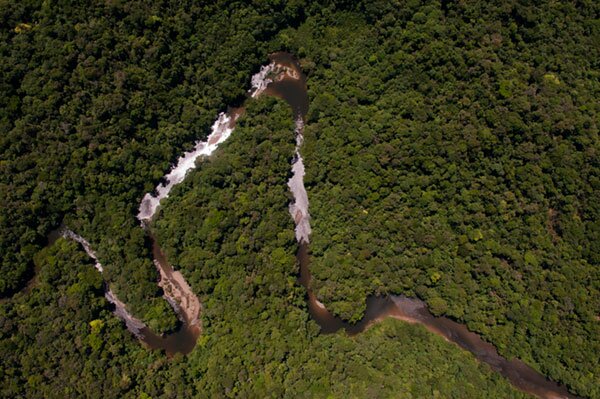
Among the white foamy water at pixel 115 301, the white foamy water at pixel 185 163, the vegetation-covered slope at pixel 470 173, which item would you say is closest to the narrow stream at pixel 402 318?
the vegetation-covered slope at pixel 470 173

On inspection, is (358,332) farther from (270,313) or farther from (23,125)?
(23,125)

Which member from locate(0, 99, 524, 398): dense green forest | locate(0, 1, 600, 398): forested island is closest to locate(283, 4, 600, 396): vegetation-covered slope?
locate(0, 1, 600, 398): forested island

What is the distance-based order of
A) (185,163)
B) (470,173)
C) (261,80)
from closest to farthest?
(470,173) → (185,163) → (261,80)

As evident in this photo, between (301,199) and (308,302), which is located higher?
(301,199)

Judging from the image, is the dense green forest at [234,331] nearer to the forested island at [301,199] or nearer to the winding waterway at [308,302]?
the forested island at [301,199]

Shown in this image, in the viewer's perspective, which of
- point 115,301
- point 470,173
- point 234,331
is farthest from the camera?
point 115,301

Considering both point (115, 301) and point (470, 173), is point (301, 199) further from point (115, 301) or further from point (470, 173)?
point (115, 301)

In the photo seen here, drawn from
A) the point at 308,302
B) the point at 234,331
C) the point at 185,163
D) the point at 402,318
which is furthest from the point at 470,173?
the point at 185,163
